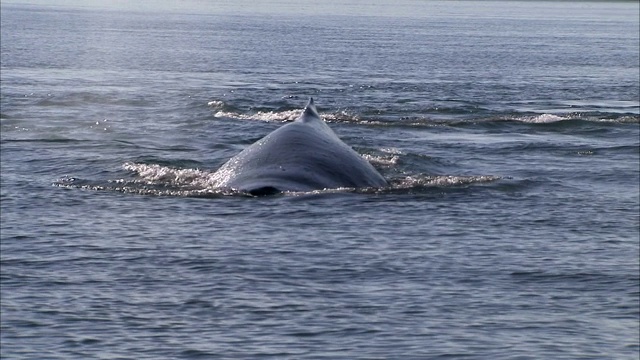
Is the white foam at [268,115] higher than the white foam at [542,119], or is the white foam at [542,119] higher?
the white foam at [542,119]

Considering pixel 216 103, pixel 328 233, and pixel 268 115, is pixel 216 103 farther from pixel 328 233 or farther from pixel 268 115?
pixel 328 233

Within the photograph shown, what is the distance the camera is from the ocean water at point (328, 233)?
11.4m

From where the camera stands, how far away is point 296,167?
1895cm

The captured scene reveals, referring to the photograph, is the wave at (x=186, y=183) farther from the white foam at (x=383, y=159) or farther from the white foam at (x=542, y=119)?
the white foam at (x=542, y=119)

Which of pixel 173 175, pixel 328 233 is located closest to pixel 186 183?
pixel 173 175

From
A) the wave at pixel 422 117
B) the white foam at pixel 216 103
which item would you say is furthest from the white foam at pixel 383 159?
the white foam at pixel 216 103

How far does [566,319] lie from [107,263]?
15.8ft

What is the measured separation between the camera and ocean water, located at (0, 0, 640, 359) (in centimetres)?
1135

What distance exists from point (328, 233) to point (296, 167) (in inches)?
113

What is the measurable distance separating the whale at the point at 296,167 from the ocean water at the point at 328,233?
363mm

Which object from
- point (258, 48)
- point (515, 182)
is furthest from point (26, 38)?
point (515, 182)

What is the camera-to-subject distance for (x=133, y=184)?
20.4 m

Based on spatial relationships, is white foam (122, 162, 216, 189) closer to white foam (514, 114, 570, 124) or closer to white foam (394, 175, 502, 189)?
white foam (394, 175, 502, 189)

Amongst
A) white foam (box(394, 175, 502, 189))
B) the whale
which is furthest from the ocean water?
the whale
